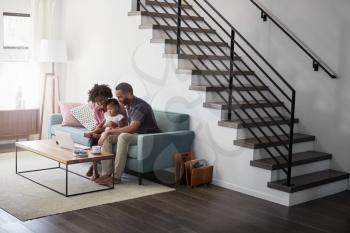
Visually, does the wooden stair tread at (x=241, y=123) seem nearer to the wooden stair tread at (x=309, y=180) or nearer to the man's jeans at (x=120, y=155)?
the wooden stair tread at (x=309, y=180)

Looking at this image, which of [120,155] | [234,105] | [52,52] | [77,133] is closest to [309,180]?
[234,105]

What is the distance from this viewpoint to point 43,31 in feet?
25.4

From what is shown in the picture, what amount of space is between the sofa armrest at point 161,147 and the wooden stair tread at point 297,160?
3.13 ft

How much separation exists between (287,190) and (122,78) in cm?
301

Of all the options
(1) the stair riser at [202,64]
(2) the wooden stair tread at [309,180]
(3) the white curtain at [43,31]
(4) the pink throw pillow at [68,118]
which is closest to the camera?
(2) the wooden stair tread at [309,180]

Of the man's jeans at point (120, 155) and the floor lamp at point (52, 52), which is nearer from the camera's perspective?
the man's jeans at point (120, 155)

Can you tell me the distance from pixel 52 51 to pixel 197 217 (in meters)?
4.18

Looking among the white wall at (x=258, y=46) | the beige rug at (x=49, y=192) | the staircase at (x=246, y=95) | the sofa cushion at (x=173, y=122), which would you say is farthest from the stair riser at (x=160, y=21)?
the beige rug at (x=49, y=192)

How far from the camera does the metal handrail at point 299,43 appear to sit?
5502 millimetres

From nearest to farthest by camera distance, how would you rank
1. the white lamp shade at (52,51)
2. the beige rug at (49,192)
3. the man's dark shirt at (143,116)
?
the beige rug at (49,192) → the man's dark shirt at (143,116) → the white lamp shade at (52,51)

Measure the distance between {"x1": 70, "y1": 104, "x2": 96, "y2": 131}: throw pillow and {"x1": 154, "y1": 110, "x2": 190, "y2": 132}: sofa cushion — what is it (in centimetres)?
101

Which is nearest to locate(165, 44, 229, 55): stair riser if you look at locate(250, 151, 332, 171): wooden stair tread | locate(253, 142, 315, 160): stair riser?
locate(253, 142, 315, 160): stair riser

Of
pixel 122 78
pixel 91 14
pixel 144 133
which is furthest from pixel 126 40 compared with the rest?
pixel 144 133

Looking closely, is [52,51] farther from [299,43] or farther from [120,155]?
[299,43]
